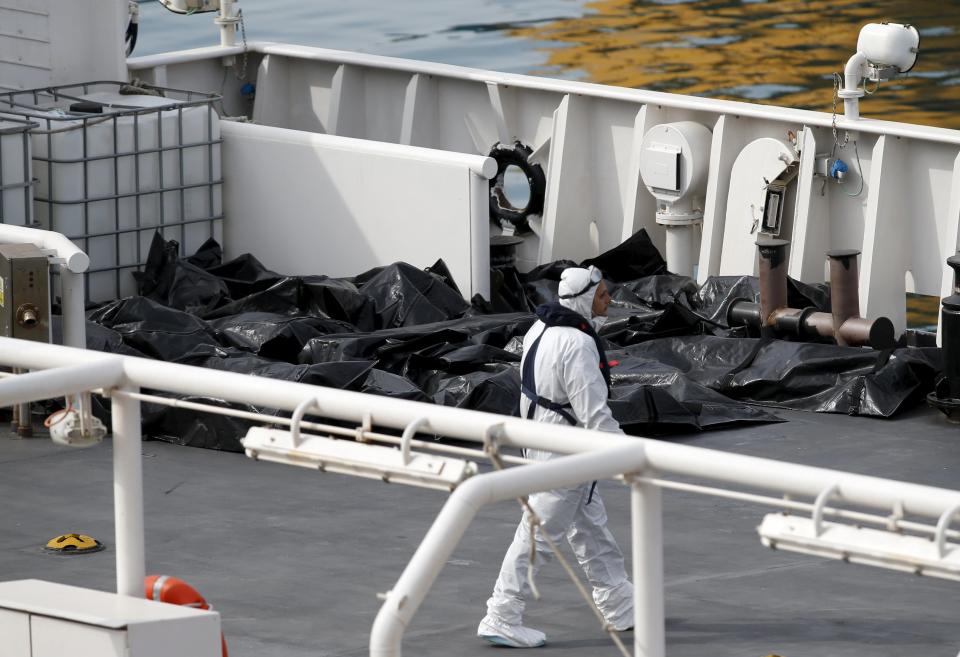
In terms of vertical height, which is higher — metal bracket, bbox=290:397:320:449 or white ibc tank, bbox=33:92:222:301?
metal bracket, bbox=290:397:320:449

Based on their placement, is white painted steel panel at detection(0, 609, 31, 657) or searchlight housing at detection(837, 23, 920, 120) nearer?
white painted steel panel at detection(0, 609, 31, 657)

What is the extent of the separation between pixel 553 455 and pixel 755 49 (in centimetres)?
2806

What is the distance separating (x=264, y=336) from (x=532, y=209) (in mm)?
3336

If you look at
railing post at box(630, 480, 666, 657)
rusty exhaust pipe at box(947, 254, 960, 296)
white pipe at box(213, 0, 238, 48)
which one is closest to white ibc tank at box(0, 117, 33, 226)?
white pipe at box(213, 0, 238, 48)

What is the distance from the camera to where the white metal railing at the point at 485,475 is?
3584 millimetres

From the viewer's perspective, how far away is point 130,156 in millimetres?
13297

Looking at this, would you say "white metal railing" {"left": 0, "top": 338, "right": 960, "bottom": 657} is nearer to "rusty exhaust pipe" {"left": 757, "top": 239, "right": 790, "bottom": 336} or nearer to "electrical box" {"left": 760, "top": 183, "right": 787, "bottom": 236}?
"rusty exhaust pipe" {"left": 757, "top": 239, "right": 790, "bottom": 336}

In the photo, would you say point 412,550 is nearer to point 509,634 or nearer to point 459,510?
point 509,634

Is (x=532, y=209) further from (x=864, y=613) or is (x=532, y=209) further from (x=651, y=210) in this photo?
(x=864, y=613)

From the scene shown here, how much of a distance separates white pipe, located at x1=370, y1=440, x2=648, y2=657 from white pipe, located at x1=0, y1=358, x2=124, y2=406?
1112mm

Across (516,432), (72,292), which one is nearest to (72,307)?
(72,292)

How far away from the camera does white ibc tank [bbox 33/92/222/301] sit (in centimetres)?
1298

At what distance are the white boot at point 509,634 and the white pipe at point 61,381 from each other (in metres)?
3.18

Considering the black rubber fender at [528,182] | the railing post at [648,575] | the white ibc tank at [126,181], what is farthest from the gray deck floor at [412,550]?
the black rubber fender at [528,182]
